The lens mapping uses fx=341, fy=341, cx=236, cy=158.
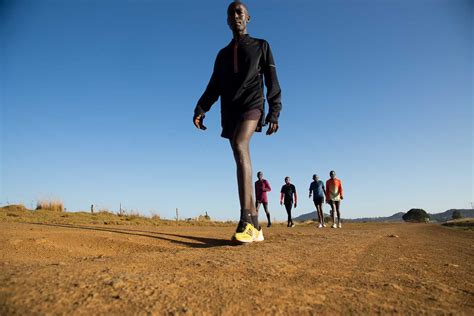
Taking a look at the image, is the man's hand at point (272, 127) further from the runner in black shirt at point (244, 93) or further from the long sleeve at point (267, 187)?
the long sleeve at point (267, 187)

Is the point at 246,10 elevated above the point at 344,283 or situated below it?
above

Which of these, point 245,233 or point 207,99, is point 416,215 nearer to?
point 207,99

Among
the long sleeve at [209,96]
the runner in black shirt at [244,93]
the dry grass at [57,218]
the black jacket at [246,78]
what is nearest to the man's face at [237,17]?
the runner in black shirt at [244,93]

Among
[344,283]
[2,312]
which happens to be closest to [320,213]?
[344,283]

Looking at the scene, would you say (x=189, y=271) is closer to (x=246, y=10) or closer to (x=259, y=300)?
(x=259, y=300)

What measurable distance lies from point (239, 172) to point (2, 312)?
2.79 meters

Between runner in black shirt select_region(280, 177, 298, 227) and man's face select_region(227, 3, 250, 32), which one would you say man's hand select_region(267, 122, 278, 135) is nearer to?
man's face select_region(227, 3, 250, 32)

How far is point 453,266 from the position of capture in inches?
84.0

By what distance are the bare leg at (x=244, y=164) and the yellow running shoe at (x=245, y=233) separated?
15 cm

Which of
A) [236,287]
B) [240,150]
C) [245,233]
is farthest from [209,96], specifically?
[236,287]

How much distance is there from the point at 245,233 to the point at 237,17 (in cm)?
255

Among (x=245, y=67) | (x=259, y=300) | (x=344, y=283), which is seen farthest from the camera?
(x=245, y=67)

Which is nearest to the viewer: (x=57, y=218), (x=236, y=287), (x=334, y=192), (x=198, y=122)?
(x=236, y=287)

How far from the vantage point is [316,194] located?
13.3m
